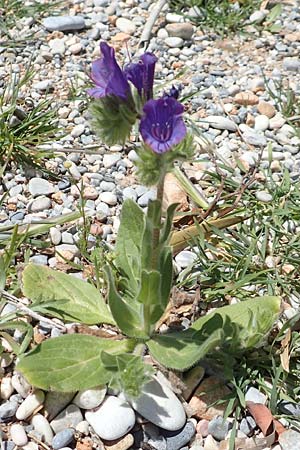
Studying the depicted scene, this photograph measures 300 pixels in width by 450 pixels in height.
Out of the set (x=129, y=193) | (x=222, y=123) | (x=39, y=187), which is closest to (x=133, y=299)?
(x=129, y=193)

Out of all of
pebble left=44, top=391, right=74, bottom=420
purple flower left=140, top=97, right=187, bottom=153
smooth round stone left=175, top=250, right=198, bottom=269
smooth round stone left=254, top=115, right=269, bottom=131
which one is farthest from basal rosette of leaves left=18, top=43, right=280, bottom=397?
smooth round stone left=254, top=115, right=269, bottom=131

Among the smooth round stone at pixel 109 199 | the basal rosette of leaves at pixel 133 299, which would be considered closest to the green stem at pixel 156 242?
the basal rosette of leaves at pixel 133 299

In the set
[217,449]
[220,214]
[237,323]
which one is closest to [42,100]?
[220,214]

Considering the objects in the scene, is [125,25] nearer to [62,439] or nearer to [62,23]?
[62,23]

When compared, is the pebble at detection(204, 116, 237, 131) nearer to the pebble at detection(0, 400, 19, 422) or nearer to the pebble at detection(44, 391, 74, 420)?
the pebble at detection(44, 391, 74, 420)

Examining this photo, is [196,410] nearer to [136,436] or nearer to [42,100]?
[136,436]

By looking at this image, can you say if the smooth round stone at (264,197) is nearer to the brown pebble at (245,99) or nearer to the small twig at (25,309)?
the brown pebble at (245,99)
